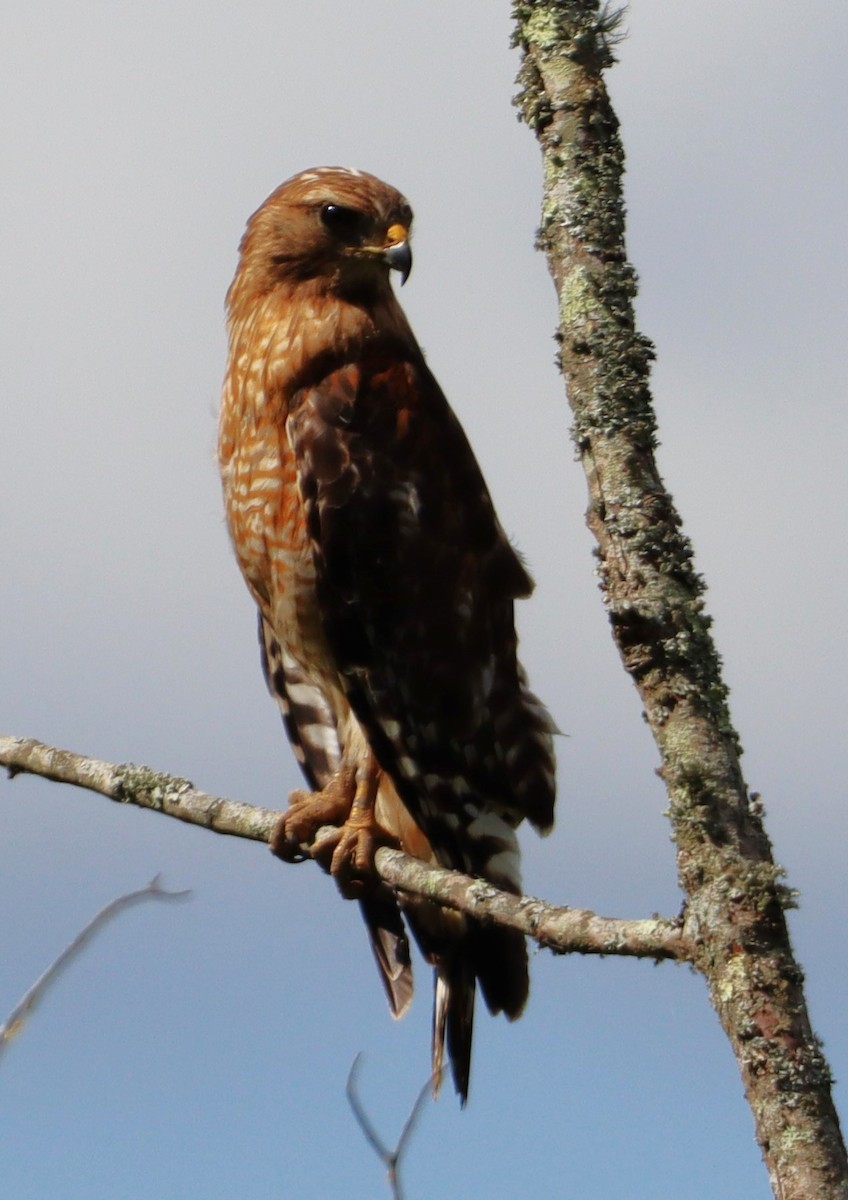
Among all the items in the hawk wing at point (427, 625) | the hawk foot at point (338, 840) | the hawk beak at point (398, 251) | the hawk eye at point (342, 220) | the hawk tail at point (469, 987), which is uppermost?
the hawk eye at point (342, 220)

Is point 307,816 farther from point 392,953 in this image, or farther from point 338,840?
point 392,953

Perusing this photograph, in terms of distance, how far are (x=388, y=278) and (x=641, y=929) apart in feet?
9.16

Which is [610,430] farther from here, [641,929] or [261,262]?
[261,262]

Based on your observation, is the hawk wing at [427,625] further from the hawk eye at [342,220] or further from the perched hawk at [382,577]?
the hawk eye at [342,220]

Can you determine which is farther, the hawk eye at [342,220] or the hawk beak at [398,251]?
the hawk eye at [342,220]

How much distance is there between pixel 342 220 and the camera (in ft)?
15.4

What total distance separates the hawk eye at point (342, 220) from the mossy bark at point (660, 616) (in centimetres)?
161

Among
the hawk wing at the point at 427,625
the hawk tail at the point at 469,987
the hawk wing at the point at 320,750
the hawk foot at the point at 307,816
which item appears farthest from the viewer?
the hawk wing at the point at 320,750

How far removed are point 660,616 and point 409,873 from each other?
3.45ft

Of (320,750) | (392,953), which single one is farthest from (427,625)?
(392,953)

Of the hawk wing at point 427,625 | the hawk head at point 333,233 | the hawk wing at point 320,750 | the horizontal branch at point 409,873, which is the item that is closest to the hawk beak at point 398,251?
the hawk head at point 333,233

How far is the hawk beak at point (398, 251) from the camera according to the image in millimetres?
4555

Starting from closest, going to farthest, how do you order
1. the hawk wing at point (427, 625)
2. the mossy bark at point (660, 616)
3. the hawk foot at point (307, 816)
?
the mossy bark at point (660, 616), the hawk foot at point (307, 816), the hawk wing at point (427, 625)

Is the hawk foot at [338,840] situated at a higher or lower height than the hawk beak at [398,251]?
lower
